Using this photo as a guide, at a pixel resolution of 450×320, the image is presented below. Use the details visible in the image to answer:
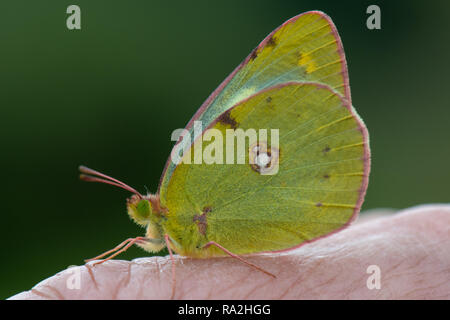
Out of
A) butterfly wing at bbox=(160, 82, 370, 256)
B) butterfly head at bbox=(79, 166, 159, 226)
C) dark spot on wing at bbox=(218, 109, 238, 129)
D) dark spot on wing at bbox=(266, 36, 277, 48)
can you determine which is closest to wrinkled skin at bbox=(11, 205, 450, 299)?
butterfly wing at bbox=(160, 82, 370, 256)

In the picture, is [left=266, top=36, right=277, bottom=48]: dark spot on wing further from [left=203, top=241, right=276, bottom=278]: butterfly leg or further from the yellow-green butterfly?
[left=203, top=241, right=276, bottom=278]: butterfly leg

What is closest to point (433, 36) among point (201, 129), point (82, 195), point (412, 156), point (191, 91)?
point (412, 156)

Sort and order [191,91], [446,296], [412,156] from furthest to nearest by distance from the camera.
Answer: [412,156], [191,91], [446,296]

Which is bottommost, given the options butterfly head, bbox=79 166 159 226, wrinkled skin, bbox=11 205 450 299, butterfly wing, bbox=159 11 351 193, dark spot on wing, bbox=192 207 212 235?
wrinkled skin, bbox=11 205 450 299

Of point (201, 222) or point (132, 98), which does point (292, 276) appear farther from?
point (132, 98)

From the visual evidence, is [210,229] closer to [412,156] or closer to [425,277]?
[425,277]

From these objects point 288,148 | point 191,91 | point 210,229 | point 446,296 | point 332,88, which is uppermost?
point 191,91

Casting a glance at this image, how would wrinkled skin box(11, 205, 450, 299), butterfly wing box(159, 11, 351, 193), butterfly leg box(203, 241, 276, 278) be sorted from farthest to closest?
butterfly wing box(159, 11, 351, 193)
butterfly leg box(203, 241, 276, 278)
wrinkled skin box(11, 205, 450, 299)
